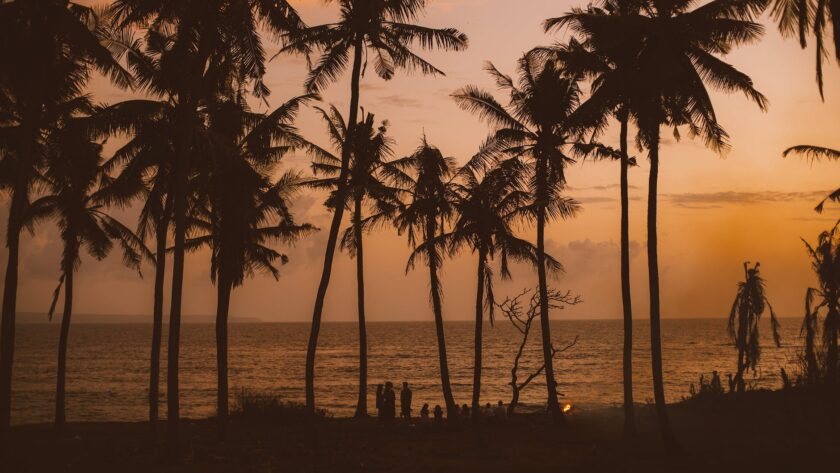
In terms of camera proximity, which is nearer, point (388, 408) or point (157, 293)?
point (157, 293)

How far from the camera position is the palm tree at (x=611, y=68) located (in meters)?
20.9

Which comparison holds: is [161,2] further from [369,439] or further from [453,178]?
[369,439]

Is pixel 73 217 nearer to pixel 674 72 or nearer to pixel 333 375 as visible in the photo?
pixel 674 72

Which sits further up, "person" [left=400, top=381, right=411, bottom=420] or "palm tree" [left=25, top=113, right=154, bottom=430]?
"palm tree" [left=25, top=113, right=154, bottom=430]

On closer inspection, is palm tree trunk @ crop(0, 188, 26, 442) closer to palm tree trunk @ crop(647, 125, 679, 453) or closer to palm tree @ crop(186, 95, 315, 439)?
palm tree @ crop(186, 95, 315, 439)

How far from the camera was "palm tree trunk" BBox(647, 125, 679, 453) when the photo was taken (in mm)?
20625

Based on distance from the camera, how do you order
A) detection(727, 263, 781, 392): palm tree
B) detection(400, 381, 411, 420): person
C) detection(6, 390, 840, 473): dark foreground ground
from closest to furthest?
detection(6, 390, 840, 473): dark foreground ground
detection(400, 381, 411, 420): person
detection(727, 263, 781, 392): palm tree

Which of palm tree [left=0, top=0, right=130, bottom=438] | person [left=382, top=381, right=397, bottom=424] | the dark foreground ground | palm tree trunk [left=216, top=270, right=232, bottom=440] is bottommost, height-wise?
the dark foreground ground

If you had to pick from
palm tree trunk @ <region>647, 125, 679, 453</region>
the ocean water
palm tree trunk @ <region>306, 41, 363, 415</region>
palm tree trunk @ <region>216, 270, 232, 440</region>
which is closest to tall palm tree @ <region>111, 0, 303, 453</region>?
palm tree trunk @ <region>306, 41, 363, 415</region>

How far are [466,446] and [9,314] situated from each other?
43.1 ft

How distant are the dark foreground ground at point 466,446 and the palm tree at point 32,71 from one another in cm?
364

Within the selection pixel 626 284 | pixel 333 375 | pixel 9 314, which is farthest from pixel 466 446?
pixel 333 375

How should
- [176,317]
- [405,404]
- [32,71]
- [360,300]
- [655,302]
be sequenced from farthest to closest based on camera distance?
1. [360,300]
2. [405,404]
3. [655,302]
4. [176,317]
5. [32,71]

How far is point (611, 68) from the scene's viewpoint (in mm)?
22594
